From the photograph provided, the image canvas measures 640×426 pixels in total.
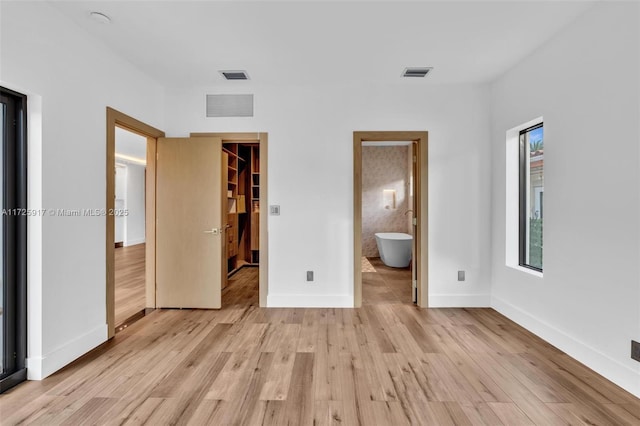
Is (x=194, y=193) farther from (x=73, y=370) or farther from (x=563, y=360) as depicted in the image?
(x=563, y=360)

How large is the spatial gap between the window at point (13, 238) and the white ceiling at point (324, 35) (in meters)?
0.93

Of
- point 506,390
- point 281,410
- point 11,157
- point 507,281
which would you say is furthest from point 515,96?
point 11,157

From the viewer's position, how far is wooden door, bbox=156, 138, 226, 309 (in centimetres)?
367

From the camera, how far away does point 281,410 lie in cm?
184

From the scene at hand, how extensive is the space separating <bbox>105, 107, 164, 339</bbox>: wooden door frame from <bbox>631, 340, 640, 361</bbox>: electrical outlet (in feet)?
13.0

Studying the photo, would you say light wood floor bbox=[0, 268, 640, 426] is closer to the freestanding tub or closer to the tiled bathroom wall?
the freestanding tub

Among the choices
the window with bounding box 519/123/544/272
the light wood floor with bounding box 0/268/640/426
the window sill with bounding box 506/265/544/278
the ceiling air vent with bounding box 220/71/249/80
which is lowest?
the light wood floor with bounding box 0/268/640/426

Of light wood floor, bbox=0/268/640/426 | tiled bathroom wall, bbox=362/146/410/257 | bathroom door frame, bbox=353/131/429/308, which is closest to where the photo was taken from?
light wood floor, bbox=0/268/640/426

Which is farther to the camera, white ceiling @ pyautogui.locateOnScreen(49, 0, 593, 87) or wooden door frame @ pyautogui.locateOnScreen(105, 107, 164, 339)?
wooden door frame @ pyautogui.locateOnScreen(105, 107, 164, 339)

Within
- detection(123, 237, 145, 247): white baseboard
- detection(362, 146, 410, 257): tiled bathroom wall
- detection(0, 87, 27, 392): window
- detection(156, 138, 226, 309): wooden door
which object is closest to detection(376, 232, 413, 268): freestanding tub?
detection(362, 146, 410, 257): tiled bathroom wall

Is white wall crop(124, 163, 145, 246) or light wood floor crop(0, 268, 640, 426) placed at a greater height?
white wall crop(124, 163, 145, 246)

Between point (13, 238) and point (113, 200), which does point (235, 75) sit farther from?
point (13, 238)

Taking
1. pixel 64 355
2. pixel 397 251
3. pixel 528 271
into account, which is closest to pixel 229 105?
pixel 64 355

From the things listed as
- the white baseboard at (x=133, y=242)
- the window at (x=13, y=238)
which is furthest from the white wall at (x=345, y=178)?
the white baseboard at (x=133, y=242)
